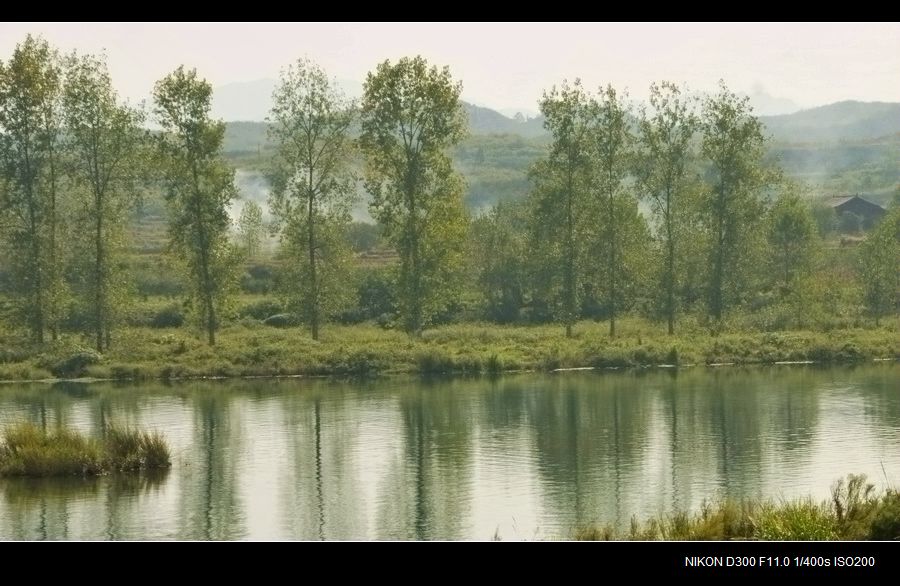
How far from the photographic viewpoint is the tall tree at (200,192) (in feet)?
175

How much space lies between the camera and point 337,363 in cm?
4875

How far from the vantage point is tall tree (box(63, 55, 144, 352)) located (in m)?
53.7

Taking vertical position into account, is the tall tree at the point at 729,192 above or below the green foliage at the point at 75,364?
above

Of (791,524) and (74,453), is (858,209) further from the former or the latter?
(791,524)

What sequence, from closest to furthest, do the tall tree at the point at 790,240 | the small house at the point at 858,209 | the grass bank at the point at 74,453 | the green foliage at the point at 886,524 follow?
the green foliage at the point at 886,524 < the grass bank at the point at 74,453 < the tall tree at the point at 790,240 < the small house at the point at 858,209

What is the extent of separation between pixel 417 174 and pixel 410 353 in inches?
377

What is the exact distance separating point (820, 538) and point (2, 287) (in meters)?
50.5

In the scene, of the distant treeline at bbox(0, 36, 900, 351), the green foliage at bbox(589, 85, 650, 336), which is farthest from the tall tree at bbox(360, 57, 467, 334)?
the green foliage at bbox(589, 85, 650, 336)

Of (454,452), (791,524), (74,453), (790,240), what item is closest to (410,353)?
(454,452)

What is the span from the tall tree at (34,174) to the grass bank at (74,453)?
2712cm

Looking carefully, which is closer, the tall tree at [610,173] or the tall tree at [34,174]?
the tall tree at [34,174]

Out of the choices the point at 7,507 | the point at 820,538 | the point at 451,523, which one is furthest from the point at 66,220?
the point at 820,538

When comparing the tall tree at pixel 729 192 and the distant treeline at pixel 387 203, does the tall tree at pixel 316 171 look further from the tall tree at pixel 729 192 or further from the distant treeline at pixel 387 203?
the tall tree at pixel 729 192

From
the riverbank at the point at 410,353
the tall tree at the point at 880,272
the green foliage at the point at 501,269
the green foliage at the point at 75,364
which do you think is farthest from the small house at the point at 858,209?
the green foliage at the point at 75,364
